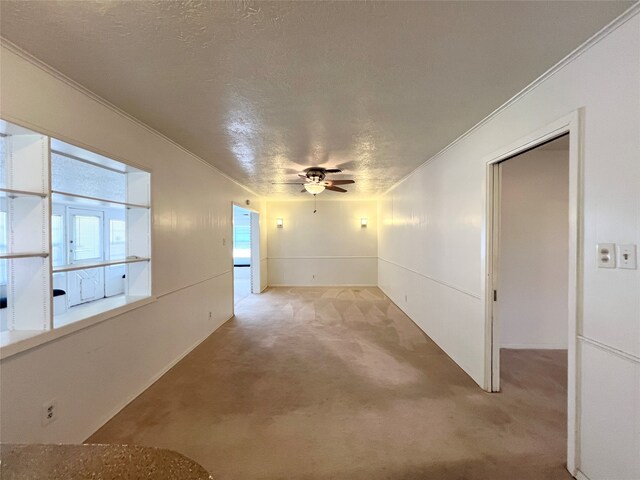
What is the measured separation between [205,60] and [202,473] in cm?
191

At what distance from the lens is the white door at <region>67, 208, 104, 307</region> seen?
16.1 feet

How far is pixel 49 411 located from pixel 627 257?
3.25 metres

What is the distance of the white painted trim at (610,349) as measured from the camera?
1.41 m

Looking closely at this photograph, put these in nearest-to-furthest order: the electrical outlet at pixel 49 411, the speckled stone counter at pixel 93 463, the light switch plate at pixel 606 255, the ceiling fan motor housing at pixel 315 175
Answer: the speckled stone counter at pixel 93 463 < the light switch plate at pixel 606 255 < the electrical outlet at pixel 49 411 < the ceiling fan motor housing at pixel 315 175

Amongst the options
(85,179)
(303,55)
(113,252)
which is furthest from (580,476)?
(113,252)

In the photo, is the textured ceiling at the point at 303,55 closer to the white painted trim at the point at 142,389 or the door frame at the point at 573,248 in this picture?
the door frame at the point at 573,248

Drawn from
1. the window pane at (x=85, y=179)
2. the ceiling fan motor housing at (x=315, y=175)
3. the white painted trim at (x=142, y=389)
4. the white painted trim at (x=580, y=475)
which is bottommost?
the white painted trim at (x=142, y=389)

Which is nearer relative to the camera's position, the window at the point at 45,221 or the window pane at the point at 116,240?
the window at the point at 45,221

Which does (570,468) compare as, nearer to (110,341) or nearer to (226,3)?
(226,3)

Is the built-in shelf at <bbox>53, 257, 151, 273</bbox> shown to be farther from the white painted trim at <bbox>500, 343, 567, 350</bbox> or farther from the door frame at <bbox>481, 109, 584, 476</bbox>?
the white painted trim at <bbox>500, 343, 567, 350</bbox>

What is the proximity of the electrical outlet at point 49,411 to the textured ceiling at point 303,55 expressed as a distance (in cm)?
201

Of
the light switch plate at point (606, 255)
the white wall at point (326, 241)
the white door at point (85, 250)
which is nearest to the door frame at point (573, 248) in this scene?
the light switch plate at point (606, 255)

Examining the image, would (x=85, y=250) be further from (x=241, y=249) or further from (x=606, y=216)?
(x=606, y=216)

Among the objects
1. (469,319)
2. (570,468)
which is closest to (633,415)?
(570,468)
